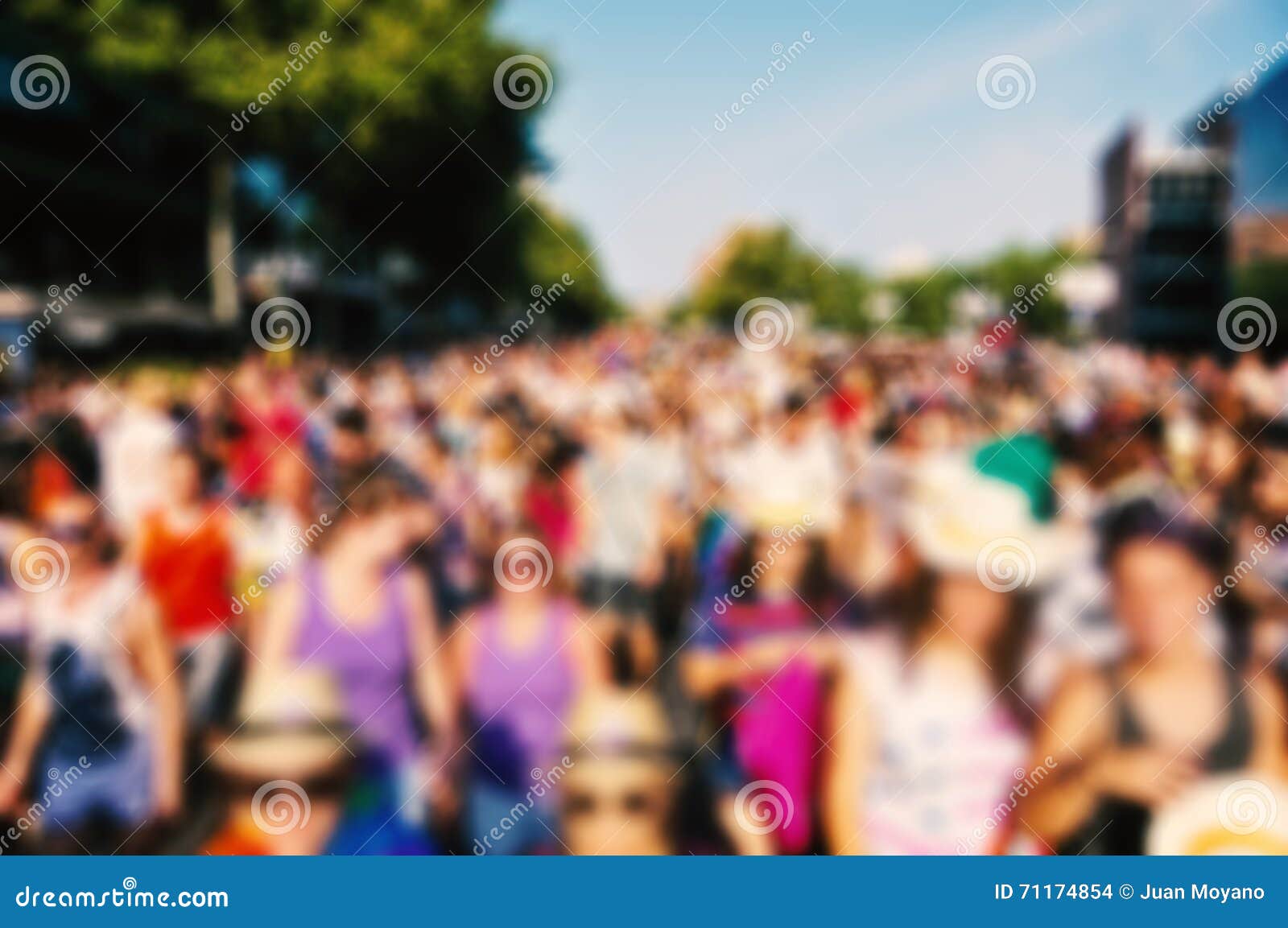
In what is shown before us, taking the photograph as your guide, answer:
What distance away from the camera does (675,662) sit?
15.8ft

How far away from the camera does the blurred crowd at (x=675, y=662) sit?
322cm

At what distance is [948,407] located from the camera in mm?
6055

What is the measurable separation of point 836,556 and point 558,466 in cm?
136

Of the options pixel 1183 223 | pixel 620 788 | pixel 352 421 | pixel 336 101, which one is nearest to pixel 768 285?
pixel 1183 223

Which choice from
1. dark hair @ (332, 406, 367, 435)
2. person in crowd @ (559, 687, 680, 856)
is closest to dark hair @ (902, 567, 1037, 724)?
person in crowd @ (559, 687, 680, 856)

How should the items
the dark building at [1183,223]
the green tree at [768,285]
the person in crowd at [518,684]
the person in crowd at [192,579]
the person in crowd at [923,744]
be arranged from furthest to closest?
1. the green tree at [768,285]
2. the dark building at [1183,223]
3. the person in crowd at [192,579]
4. the person in crowd at [518,684]
5. the person in crowd at [923,744]

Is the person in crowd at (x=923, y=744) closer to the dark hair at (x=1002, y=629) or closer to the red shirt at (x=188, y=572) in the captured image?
the dark hair at (x=1002, y=629)

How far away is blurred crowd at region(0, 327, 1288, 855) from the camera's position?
322 centimetres

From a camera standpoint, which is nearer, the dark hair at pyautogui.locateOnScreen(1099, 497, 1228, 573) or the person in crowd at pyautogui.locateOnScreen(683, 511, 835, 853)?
the person in crowd at pyautogui.locateOnScreen(683, 511, 835, 853)

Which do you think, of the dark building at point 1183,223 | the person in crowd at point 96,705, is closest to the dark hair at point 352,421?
the person in crowd at point 96,705

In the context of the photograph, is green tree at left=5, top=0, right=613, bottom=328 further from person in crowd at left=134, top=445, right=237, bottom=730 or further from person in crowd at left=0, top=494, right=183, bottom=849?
person in crowd at left=0, top=494, right=183, bottom=849
